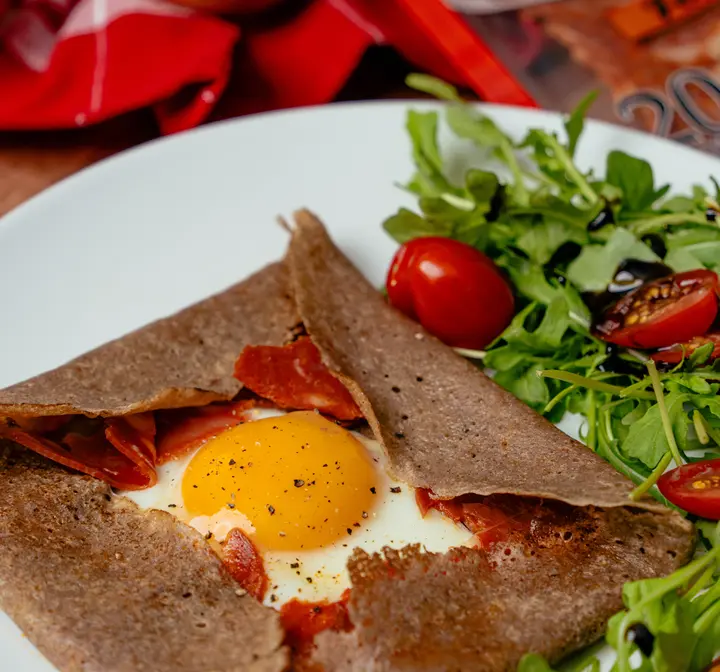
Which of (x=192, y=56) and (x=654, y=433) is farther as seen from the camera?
(x=192, y=56)

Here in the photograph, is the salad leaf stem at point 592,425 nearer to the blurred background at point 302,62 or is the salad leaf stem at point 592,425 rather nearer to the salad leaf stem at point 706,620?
the salad leaf stem at point 706,620

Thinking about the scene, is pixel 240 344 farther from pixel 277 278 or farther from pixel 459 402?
pixel 459 402

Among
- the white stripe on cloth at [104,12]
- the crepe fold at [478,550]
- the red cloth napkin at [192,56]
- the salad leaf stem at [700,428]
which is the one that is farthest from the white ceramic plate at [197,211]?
A: the salad leaf stem at [700,428]

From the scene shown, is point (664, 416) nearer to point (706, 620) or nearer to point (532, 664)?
point (706, 620)

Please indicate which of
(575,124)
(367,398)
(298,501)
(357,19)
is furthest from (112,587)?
(357,19)

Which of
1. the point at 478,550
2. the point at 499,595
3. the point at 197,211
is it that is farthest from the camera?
the point at 197,211
